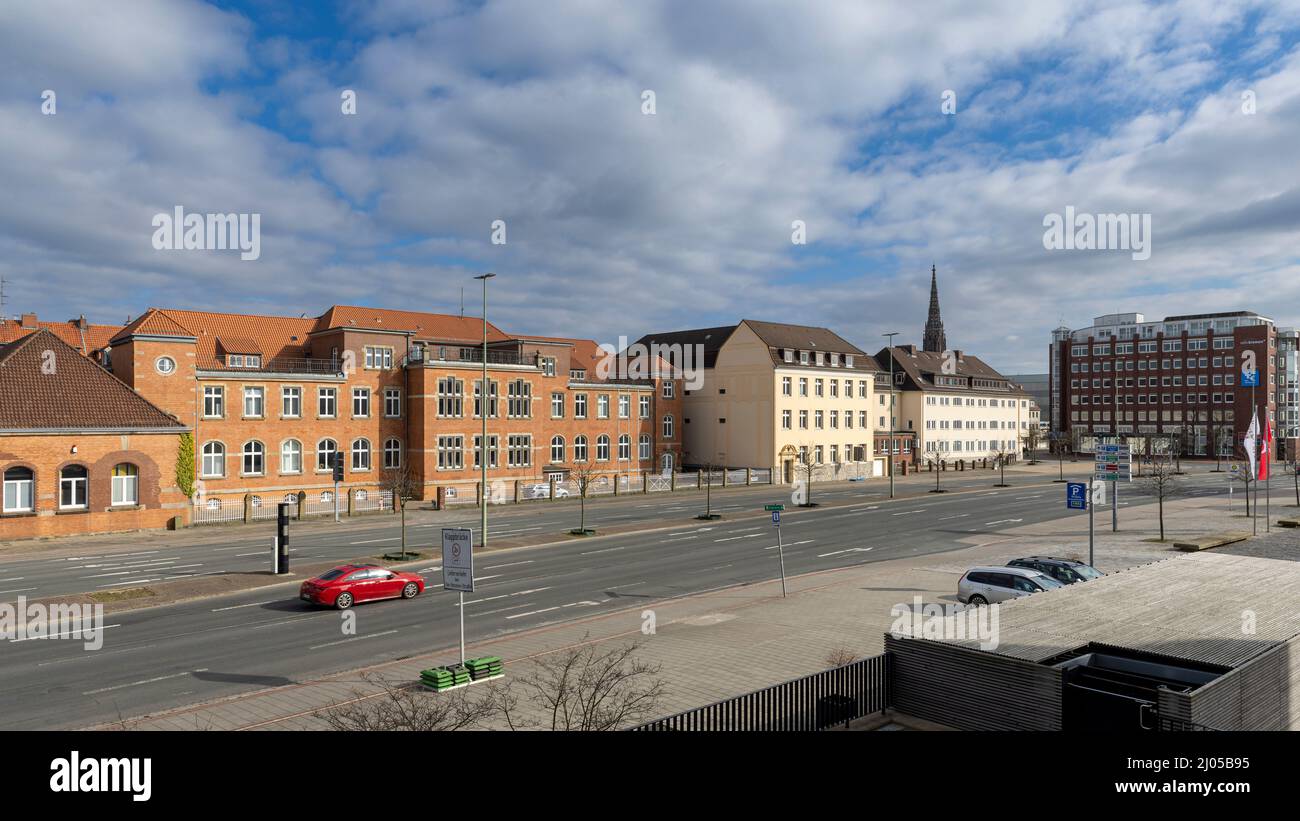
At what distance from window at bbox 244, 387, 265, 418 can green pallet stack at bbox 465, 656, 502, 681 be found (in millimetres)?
39481

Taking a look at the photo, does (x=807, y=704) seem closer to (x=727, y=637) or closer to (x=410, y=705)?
(x=410, y=705)

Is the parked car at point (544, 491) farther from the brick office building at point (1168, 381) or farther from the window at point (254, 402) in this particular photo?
the brick office building at point (1168, 381)

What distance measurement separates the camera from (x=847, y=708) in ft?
42.4

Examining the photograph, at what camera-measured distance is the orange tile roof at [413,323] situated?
59.9 m

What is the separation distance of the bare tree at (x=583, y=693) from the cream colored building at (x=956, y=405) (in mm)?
82237

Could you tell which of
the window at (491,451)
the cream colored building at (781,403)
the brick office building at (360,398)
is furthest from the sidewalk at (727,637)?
the cream colored building at (781,403)

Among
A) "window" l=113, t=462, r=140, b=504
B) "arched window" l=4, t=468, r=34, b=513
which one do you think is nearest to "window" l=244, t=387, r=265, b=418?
"window" l=113, t=462, r=140, b=504

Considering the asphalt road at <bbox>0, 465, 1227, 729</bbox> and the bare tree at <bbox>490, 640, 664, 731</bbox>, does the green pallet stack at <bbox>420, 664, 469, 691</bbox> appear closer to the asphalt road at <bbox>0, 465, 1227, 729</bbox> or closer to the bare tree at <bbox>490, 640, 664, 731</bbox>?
the bare tree at <bbox>490, 640, 664, 731</bbox>

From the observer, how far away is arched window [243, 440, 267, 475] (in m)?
50.2

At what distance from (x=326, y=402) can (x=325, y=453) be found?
3.36m

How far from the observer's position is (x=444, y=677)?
16.2m

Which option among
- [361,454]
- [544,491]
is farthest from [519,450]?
[361,454]

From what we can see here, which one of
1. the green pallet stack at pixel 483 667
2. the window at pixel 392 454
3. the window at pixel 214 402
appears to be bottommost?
the green pallet stack at pixel 483 667

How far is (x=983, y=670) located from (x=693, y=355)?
7272 centimetres
